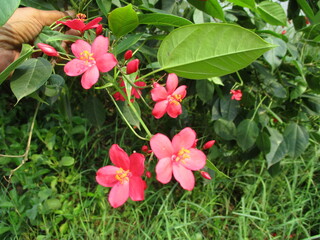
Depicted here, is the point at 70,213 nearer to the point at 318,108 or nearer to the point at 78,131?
the point at 78,131

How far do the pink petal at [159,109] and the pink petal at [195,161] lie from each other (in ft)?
0.32

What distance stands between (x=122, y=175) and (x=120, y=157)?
0.03 meters

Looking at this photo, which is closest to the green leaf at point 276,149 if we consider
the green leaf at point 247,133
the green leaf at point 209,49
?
the green leaf at point 247,133

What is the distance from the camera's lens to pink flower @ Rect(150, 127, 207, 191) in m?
0.50

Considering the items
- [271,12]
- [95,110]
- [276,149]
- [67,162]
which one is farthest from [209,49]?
[67,162]

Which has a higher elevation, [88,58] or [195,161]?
[88,58]

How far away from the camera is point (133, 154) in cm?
52

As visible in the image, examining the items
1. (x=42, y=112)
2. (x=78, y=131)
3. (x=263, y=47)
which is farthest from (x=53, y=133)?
(x=263, y=47)

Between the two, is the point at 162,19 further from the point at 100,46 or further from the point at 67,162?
the point at 67,162

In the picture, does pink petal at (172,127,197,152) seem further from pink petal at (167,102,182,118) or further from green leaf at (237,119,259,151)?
green leaf at (237,119,259,151)

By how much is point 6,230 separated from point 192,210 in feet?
2.53

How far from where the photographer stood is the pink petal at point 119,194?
0.55 meters

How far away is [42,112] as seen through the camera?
1.65 m

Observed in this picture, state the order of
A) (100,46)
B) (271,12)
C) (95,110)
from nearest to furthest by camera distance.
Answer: (100,46), (271,12), (95,110)
